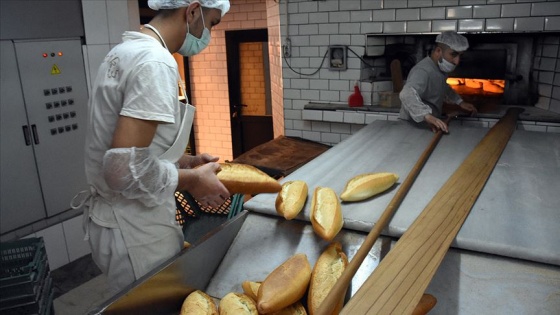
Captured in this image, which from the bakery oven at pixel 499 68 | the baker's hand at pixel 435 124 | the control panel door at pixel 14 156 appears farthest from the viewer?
the bakery oven at pixel 499 68

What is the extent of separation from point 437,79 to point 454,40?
1.01 ft

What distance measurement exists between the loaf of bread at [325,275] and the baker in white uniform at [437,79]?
6.66ft

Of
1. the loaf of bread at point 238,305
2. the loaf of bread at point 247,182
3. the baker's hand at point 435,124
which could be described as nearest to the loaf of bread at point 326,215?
the loaf of bread at point 247,182

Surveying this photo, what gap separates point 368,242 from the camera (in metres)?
1.16

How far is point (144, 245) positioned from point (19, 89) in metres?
2.25

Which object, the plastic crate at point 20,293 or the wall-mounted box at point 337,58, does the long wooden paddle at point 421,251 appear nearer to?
the plastic crate at point 20,293

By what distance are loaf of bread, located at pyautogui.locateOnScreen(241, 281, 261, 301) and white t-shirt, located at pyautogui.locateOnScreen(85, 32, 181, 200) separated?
564 millimetres

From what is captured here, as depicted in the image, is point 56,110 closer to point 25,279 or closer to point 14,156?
point 14,156

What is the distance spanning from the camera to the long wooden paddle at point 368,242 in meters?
0.96

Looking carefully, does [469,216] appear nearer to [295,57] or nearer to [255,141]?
[295,57]

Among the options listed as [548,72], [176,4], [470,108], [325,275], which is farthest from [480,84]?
[325,275]

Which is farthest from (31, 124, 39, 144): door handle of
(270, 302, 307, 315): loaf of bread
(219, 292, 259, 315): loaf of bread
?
(270, 302, 307, 315): loaf of bread

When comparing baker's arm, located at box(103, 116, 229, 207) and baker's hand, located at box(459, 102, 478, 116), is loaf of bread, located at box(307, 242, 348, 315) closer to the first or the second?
baker's arm, located at box(103, 116, 229, 207)

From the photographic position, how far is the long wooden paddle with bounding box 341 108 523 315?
90cm
